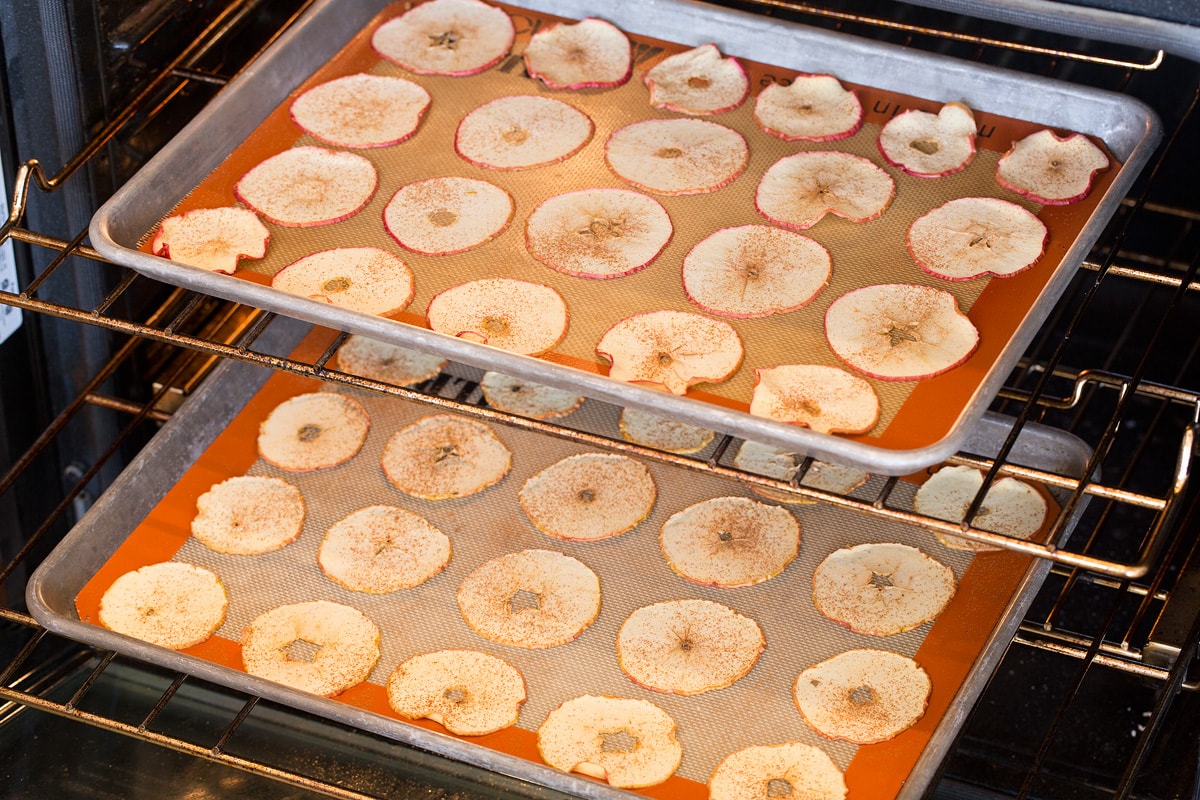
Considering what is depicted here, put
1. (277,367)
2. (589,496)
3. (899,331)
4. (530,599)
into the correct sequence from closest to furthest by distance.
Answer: (277,367), (899,331), (530,599), (589,496)

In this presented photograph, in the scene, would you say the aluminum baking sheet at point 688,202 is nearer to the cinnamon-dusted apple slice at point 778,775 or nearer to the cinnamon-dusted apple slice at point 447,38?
the cinnamon-dusted apple slice at point 447,38

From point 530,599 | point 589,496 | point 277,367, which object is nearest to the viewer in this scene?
point 277,367

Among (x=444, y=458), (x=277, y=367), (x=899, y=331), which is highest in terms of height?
(x=899, y=331)

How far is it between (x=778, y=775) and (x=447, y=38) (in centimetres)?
102

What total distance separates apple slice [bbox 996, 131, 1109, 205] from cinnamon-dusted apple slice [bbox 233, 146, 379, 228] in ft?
2.46

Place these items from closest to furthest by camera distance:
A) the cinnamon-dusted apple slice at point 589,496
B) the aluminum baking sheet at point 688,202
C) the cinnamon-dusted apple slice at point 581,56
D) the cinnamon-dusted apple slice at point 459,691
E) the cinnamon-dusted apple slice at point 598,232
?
the aluminum baking sheet at point 688,202
the cinnamon-dusted apple slice at point 459,691
the cinnamon-dusted apple slice at point 598,232
the cinnamon-dusted apple slice at point 589,496
the cinnamon-dusted apple slice at point 581,56

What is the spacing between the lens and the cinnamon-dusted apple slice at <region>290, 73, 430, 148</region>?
1588 millimetres

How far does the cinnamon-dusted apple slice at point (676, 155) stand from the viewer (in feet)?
5.05

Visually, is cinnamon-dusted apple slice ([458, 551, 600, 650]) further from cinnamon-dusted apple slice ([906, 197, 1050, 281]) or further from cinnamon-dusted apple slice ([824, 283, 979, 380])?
cinnamon-dusted apple slice ([906, 197, 1050, 281])

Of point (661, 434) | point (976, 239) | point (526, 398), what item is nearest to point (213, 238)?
point (526, 398)

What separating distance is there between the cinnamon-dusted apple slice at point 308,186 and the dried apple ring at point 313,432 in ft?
0.98

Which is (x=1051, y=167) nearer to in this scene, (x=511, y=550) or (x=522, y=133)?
(x=522, y=133)

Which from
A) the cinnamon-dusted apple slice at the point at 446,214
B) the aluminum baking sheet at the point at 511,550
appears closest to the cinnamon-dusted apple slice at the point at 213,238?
the cinnamon-dusted apple slice at the point at 446,214

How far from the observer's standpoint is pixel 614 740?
4.39ft
